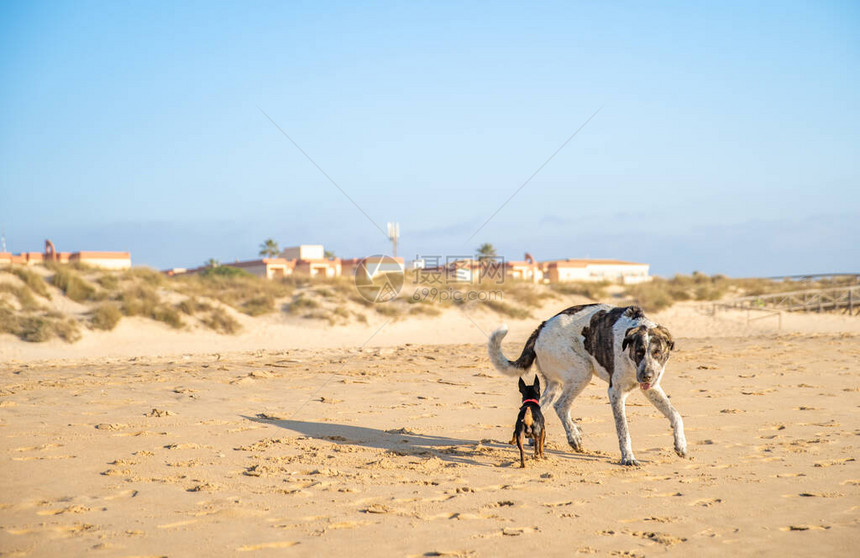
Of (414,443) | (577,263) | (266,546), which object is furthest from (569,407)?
(577,263)

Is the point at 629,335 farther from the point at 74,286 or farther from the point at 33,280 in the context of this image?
the point at 33,280

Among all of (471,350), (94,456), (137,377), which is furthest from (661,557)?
(471,350)

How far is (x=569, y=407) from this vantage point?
7496 millimetres

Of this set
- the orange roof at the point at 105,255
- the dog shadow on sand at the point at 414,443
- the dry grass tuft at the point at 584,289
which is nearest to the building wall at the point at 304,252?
the orange roof at the point at 105,255

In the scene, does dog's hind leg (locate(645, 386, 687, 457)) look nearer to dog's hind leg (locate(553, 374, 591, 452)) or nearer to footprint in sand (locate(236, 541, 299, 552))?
dog's hind leg (locate(553, 374, 591, 452))

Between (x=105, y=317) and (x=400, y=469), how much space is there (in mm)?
15640

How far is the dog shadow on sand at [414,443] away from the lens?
23.7 ft

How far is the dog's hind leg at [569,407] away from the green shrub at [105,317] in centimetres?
1573

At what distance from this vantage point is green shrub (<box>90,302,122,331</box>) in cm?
1961

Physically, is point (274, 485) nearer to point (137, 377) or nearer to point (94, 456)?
point (94, 456)

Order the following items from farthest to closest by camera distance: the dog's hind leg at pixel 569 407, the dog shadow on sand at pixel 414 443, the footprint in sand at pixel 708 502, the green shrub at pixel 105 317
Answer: the green shrub at pixel 105 317
the dog's hind leg at pixel 569 407
the dog shadow on sand at pixel 414 443
the footprint in sand at pixel 708 502

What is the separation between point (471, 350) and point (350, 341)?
497 centimetres

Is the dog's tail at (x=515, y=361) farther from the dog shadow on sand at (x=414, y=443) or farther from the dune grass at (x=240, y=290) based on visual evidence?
the dune grass at (x=240, y=290)

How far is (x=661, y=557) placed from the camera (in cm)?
450
